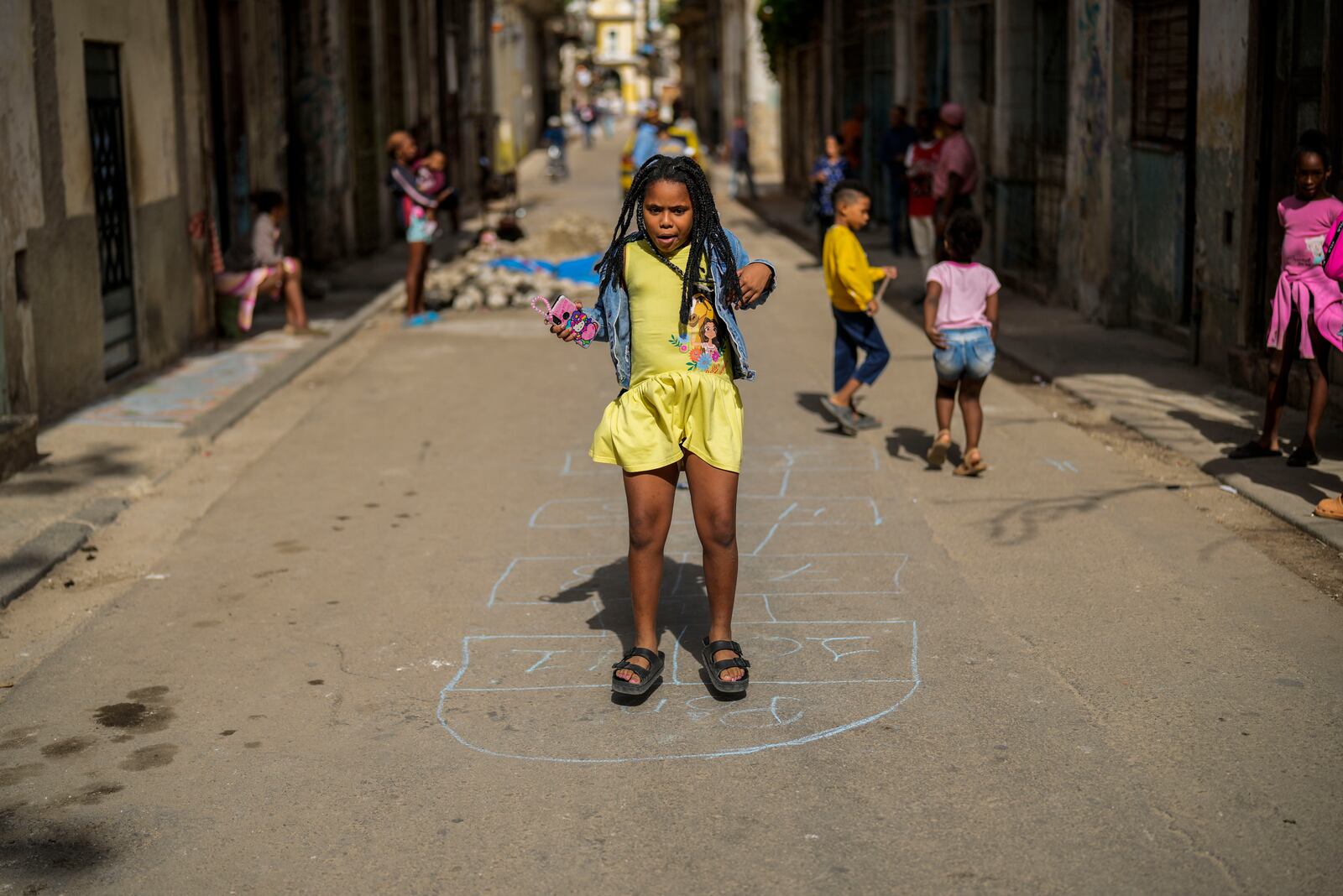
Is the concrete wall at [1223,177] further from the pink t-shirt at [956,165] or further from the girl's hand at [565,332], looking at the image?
the girl's hand at [565,332]

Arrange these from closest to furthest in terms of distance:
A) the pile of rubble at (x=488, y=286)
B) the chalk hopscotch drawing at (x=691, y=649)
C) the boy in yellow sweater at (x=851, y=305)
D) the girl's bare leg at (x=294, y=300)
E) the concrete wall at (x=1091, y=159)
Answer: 1. the chalk hopscotch drawing at (x=691, y=649)
2. the boy in yellow sweater at (x=851, y=305)
3. the concrete wall at (x=1091, y=159)
4. the girl's bare leg at (x=294, y=300)
5. the pile of rubble at (x=488, y=286)

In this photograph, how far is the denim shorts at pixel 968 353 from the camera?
8703 mm

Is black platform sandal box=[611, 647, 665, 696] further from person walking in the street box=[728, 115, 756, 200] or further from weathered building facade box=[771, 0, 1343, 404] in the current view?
person walking in the street box=[728, 115, 756, 200]

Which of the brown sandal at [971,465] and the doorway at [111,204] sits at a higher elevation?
the doorway at [111,204]

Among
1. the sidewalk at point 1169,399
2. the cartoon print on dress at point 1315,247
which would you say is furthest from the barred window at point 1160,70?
the cartoon print on dress at point 1315,247

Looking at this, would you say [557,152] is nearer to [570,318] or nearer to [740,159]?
[740,159]

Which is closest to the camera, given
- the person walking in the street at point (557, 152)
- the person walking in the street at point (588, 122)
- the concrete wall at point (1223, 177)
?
the concrete wall at point (1223, 177)

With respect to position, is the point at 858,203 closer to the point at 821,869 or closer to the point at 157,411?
the point at 157,411

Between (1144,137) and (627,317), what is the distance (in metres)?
9.67

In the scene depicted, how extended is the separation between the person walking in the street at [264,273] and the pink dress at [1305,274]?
8958 mm

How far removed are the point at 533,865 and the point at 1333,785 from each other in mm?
2184

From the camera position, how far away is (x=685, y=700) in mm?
5398

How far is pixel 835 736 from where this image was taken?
5.02m

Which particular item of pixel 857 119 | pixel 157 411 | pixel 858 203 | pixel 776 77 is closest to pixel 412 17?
pixel 857 119
